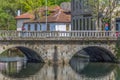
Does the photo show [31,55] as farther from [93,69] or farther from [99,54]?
[93,69]

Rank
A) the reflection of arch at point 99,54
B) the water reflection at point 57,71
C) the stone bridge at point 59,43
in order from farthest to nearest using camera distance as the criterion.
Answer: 1. the reflection of arch at point 99,54
2. the stone bridge at point 59,43
3. the water reflection at point 57,71

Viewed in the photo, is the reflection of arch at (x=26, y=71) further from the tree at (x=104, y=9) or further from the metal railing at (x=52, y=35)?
the tree at (x=104, y=9)

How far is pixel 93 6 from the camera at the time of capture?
266 feet

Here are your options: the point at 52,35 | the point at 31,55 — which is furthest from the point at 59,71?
the point at 31,55

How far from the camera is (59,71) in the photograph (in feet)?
220

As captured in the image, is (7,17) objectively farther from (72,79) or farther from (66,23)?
(72,79)

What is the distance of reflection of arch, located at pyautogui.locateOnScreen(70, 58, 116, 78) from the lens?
6588 centimetres

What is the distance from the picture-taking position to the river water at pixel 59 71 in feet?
204

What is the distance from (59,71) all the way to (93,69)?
555cm

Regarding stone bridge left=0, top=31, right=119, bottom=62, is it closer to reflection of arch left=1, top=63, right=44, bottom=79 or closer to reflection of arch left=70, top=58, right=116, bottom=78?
reflection of arch left=1, top=63, right=44, bottom=79

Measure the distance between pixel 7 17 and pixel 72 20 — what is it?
31.5m

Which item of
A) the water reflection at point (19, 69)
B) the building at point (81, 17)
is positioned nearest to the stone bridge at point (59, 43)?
the water reflection at point (19, 69)

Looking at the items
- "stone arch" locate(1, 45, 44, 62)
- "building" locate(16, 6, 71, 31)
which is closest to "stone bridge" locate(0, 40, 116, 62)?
"stone arch" locate(1, 45, 44, 62)

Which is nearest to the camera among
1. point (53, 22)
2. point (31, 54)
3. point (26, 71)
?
point (26, 71)
